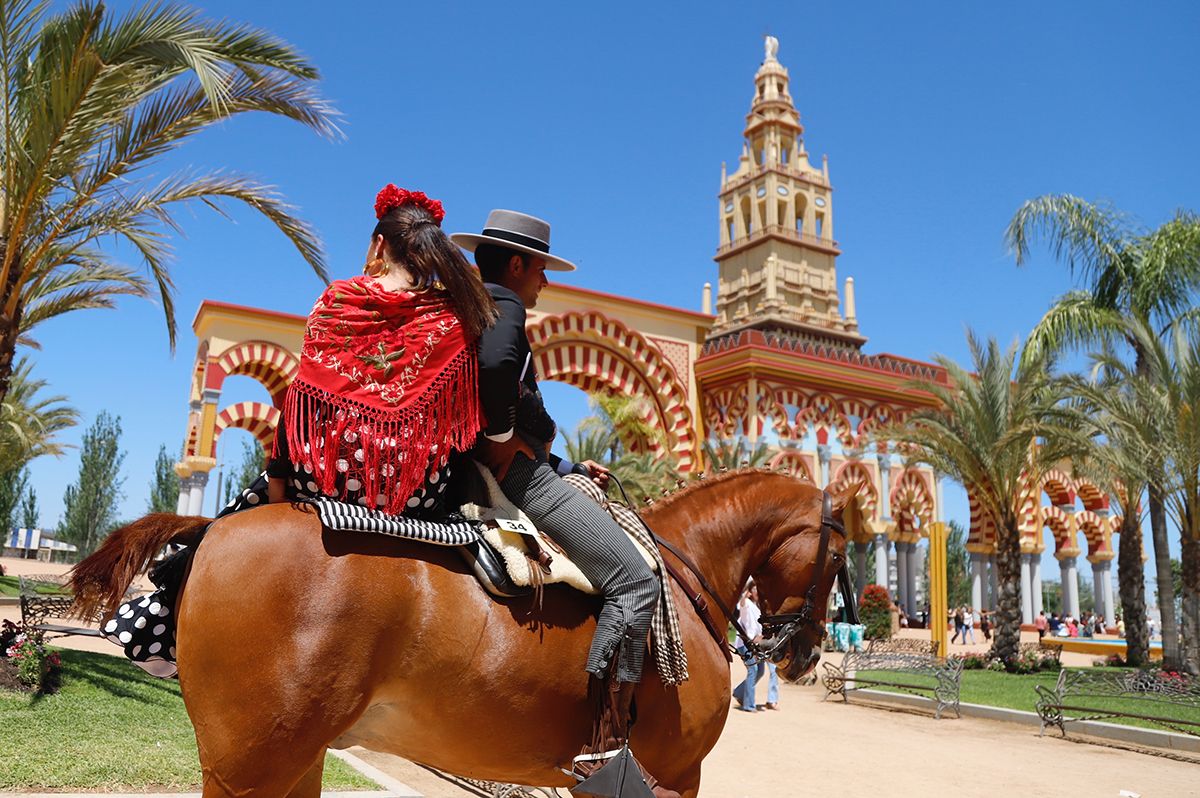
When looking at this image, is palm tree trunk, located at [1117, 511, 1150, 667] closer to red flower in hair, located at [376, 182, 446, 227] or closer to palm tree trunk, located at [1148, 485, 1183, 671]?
palm tree trunk, located at [1148, 485, 1183, 671]

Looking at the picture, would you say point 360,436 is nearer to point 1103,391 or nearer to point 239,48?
point 239,48

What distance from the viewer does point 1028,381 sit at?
17953 millimetres

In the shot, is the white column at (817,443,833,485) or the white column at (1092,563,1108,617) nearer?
the white column at (817,443,833,485)

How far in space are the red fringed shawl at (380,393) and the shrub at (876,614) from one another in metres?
24.2

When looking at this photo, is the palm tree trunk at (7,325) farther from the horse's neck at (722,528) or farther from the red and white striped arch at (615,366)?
the red and white striped arch at (615,366)

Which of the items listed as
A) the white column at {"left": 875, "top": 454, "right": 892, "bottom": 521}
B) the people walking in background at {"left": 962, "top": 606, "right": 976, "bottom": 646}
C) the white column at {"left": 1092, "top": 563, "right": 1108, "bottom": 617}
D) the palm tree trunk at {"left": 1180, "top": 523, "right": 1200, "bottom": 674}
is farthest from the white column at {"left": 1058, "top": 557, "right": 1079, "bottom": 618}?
the palm tree trunk at {"left": 1180, "top": 523, "right": 1200, "bottom": 674}

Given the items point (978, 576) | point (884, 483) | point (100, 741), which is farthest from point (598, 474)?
point (978, 576)

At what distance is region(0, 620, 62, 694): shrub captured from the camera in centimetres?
784

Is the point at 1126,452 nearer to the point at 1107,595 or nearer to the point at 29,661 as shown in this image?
the point at 29,661

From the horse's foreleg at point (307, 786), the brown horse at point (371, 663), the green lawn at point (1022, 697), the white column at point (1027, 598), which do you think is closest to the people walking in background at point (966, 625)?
the white column at point (1027, 598)

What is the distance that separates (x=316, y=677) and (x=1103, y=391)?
1644cm

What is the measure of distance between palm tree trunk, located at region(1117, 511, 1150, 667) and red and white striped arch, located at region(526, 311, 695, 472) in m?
10.0

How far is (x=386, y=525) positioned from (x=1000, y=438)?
17.6 meters

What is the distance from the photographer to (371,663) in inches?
97.4
